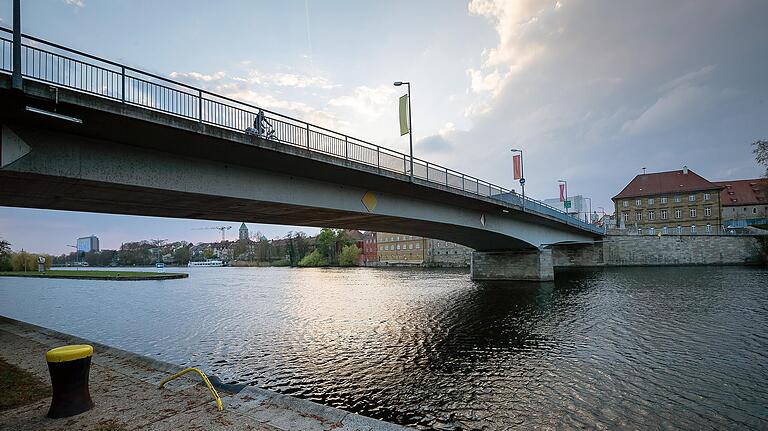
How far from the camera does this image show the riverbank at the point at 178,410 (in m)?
6.21

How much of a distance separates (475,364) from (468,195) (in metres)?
15.3

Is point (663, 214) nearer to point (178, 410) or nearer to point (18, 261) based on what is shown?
point (178, 410)

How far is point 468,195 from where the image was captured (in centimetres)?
2644

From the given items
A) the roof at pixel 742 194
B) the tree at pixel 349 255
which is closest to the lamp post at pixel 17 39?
the tree at pixel 349 255

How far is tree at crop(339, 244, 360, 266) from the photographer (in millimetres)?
108000

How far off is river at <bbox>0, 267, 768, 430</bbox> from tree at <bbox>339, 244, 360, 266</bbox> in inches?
3149

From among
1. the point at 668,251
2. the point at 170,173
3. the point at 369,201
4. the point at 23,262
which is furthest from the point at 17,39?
the point at 23,262

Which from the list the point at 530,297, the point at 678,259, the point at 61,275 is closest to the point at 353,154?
the point at 530,297

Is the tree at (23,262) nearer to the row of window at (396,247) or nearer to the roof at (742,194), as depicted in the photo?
the row of window at (396,247)

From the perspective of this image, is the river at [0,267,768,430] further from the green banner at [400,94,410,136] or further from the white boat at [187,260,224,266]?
the white boat at [187,260,224,266]

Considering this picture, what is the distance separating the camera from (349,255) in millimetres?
108125

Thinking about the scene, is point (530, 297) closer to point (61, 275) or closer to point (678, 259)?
point (678, 259)

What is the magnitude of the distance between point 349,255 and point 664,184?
75.1 metres

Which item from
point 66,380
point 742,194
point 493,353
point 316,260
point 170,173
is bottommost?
point 316,260
